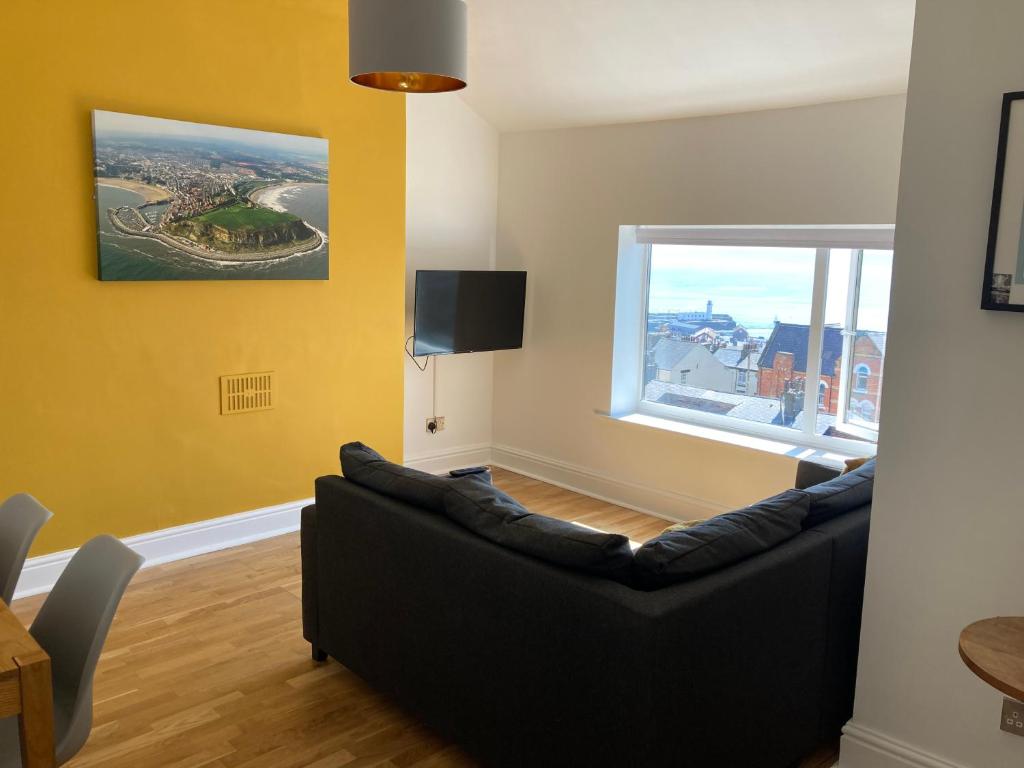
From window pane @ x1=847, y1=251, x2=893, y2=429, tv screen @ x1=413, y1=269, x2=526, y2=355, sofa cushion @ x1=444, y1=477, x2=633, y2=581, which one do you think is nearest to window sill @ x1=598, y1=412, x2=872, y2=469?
window pane @ x1=847, y1=251, x2=893, y2=429

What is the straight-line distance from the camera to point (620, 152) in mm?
5508

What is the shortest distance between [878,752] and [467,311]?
3.79m

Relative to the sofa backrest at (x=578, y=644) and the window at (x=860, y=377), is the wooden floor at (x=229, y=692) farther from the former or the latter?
the window at (x=860, y=377)

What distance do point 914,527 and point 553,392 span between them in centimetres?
371

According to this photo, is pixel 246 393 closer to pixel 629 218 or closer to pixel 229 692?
pixel 229 692

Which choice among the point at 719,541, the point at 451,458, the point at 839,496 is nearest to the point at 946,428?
the point at 839,496

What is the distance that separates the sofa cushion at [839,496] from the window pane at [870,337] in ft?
5.43

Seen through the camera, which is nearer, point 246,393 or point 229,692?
point 229,692

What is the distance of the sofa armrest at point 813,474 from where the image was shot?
11.6 feet

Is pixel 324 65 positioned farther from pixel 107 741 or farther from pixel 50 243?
pixel 107 741

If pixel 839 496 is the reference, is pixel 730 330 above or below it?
above

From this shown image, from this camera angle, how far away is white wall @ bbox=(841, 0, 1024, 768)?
2.36 metres

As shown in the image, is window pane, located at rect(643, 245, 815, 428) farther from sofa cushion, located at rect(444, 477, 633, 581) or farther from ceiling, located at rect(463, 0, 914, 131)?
sofa cushion, located at rect(444, 477, 633, 581)

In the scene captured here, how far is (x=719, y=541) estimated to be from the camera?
2494 millimetres
